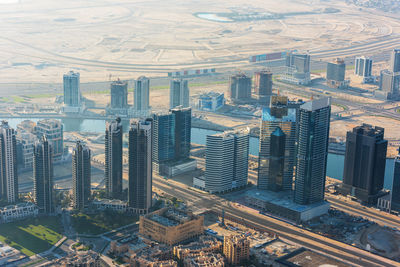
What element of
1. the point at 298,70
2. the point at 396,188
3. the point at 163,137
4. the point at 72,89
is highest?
the point at 298,70

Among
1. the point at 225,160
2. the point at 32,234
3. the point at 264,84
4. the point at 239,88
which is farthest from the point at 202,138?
the point at 32,234

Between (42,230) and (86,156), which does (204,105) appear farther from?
(42,230)

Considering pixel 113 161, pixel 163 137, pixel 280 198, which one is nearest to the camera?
pixel 280 198

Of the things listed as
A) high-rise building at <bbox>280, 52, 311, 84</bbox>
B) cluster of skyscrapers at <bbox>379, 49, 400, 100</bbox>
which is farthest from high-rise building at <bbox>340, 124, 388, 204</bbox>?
high-rise building at <bbox>280, 52, 311, 84</bbox>

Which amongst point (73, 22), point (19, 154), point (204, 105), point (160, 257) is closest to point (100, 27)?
point (73, 22)

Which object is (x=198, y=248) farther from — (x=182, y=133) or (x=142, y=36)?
(x=142, y=36)

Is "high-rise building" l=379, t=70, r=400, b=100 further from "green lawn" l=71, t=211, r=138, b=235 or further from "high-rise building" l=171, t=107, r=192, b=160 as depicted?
"green lawn" l=71, t=211, r=138, b=235

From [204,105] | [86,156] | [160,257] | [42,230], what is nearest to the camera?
[160,257]
